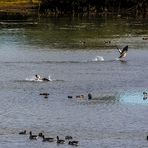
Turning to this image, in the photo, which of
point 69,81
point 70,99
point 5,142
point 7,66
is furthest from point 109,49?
point 5,142

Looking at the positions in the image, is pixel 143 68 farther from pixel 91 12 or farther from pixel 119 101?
pixel 91 12

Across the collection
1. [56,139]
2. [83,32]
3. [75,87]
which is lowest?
[56,139]

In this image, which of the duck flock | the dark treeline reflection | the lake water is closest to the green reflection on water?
the lake water

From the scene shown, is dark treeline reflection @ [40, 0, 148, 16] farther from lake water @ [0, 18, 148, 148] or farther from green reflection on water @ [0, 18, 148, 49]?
lake water @ [0, 18, 148, 148]

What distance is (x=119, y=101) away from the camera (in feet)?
155

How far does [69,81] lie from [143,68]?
844cm

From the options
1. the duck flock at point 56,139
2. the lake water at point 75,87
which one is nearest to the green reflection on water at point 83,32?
the lake water at point 75,87

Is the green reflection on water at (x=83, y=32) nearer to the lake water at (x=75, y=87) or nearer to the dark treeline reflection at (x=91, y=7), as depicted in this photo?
the lake water at (x=75, y=87)

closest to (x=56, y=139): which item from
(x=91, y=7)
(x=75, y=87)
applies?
(x=75, y=87)

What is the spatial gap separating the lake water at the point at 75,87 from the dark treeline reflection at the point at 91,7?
31.5 m

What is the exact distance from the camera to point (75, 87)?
5234 centimetres

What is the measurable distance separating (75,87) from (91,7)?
240ft

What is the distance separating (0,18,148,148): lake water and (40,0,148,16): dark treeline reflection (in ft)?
103

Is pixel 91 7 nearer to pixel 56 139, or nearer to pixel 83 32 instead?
pixel 83 32
